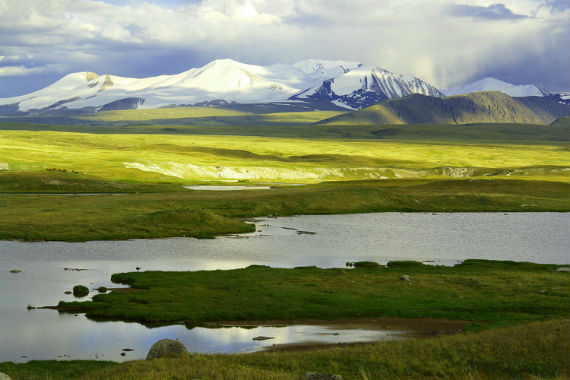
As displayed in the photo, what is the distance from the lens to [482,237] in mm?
78500

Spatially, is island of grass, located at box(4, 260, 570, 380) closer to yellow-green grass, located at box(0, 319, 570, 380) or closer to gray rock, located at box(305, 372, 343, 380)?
yellow-green grass, located at box(0, 319, 570, 380)

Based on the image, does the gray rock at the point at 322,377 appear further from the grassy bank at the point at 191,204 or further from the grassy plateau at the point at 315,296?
the grassy bank at the point at 191,204

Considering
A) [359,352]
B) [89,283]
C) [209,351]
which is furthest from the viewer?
[89,283]

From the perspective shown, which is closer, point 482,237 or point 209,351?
point 209,351

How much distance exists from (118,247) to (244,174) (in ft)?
365

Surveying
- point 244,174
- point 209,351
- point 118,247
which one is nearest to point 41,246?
point 118,247

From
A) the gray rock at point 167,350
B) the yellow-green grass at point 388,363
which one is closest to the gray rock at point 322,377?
the yellow-green grass at point 388,363

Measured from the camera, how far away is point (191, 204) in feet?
314

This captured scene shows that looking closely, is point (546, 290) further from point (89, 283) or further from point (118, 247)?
point (118, 247)

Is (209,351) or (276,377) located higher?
(276,377)

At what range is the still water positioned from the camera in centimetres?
3453

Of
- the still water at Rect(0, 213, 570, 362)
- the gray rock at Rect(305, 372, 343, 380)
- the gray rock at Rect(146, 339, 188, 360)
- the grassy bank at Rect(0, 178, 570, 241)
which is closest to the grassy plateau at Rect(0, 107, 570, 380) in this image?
the grassy bank at Rect(0, 178, 570, 241)

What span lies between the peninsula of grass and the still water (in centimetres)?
212

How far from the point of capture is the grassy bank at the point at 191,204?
7419cm
